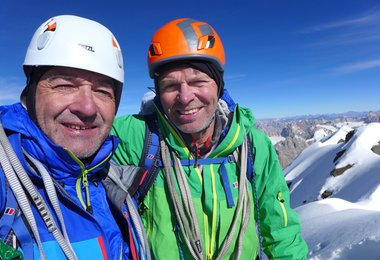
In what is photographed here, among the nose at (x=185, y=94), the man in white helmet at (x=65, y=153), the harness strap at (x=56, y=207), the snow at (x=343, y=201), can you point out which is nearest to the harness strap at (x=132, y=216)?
the man in white helmet at (x=65, y=153)

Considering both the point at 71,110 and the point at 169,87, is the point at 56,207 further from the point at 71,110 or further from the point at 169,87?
the point at 169,87

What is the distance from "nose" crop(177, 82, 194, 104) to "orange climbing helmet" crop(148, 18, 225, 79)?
0.36 meters

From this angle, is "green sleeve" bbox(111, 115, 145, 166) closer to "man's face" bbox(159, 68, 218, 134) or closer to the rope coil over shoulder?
the rope coil over shoulder

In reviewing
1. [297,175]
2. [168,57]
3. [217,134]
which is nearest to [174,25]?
[168,57]

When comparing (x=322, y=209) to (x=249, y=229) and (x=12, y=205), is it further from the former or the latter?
(x=12, y=205)

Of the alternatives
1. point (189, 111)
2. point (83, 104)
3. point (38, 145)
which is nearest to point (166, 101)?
point (189, 111)

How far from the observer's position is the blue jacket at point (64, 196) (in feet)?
6.82

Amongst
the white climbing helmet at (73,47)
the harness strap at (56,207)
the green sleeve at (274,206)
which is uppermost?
the white climbing helmet at (73,47)

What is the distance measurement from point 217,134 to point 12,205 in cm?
234

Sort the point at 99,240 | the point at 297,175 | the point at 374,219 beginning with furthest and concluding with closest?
the point at 297,175, the point at 374,219, the point at 99,240

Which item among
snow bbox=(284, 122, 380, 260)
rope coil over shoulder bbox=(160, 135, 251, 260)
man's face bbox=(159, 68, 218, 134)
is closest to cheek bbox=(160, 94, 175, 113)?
man's face bbox=(159, 68, 218, 134)

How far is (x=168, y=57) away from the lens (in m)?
3.44

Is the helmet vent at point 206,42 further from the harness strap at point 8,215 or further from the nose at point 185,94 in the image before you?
the harness strap at point 8,215

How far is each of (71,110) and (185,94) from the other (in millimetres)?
1353
